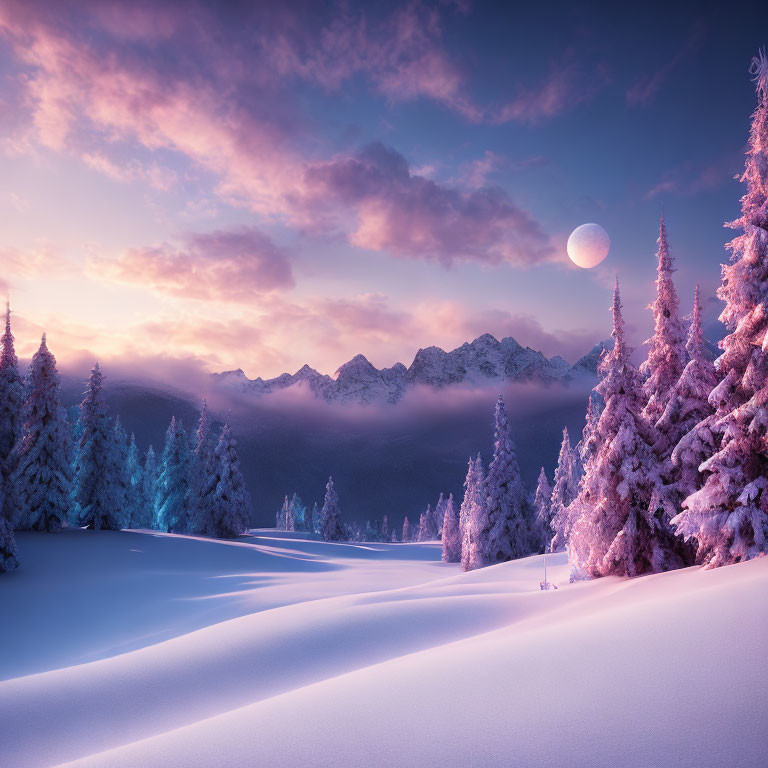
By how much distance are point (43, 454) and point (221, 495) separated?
65.6 ft

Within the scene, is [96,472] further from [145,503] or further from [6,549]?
[145,503]

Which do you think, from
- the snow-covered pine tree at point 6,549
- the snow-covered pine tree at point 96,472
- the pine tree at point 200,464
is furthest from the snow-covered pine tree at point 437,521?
the snow-covered pine tree at point 6,549

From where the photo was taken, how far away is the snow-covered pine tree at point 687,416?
14.7 metres

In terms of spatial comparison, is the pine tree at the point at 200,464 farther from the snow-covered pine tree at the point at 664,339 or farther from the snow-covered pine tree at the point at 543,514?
the snow-covered pine tree at the point at 664,339

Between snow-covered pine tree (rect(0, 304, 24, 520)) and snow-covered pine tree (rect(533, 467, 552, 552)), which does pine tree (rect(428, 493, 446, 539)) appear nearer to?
snow-covered pine tree (rect(533, 467, 552, 552))

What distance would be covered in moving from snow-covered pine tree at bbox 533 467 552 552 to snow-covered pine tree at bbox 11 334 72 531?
124ft

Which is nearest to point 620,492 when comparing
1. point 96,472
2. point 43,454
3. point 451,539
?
point 43,454

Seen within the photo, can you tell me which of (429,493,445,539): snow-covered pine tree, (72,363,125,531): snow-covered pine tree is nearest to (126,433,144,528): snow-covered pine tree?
(72,363,125,531): snow-covered pine tree

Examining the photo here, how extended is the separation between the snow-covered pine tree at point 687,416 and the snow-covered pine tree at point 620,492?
1.59ft

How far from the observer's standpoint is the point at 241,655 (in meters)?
9.76

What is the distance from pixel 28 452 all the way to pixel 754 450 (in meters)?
37.4

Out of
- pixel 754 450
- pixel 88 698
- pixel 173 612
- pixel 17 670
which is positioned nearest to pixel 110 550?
pixel 173 612

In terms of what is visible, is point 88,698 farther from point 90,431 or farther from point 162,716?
point 90,431

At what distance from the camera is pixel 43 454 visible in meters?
31.5
